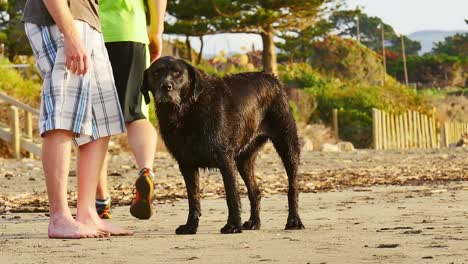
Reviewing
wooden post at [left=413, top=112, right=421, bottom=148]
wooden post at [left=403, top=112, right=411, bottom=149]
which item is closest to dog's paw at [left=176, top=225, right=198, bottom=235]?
wooden post at [left=403, top=112, right=411, bottom=149]

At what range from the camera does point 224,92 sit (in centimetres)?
697

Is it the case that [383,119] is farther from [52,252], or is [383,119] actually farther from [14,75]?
[52,252]

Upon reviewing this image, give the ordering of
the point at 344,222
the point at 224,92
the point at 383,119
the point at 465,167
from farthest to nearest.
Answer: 1. the point at 383,119
2. the point at 465,167
3. the point at 344,222
4. the point at 224,92

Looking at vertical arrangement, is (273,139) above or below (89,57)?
below

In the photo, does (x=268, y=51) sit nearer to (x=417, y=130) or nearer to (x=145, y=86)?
(x=417, y=130)

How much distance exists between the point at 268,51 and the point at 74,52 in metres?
37.8

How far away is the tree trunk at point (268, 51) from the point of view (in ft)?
144

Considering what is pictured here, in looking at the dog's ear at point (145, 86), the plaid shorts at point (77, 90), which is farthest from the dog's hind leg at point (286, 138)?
the plaid shorts at point (77, 90)

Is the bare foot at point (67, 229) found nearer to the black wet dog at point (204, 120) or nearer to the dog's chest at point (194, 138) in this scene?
the black wet dog at point (204, 120)

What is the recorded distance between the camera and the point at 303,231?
22.9 ft

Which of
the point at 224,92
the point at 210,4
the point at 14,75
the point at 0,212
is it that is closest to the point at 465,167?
the point at 0,212

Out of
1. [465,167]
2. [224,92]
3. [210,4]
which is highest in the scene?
[210,4]

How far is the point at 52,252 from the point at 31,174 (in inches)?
396

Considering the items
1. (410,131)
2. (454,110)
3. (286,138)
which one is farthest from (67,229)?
(454,110)
